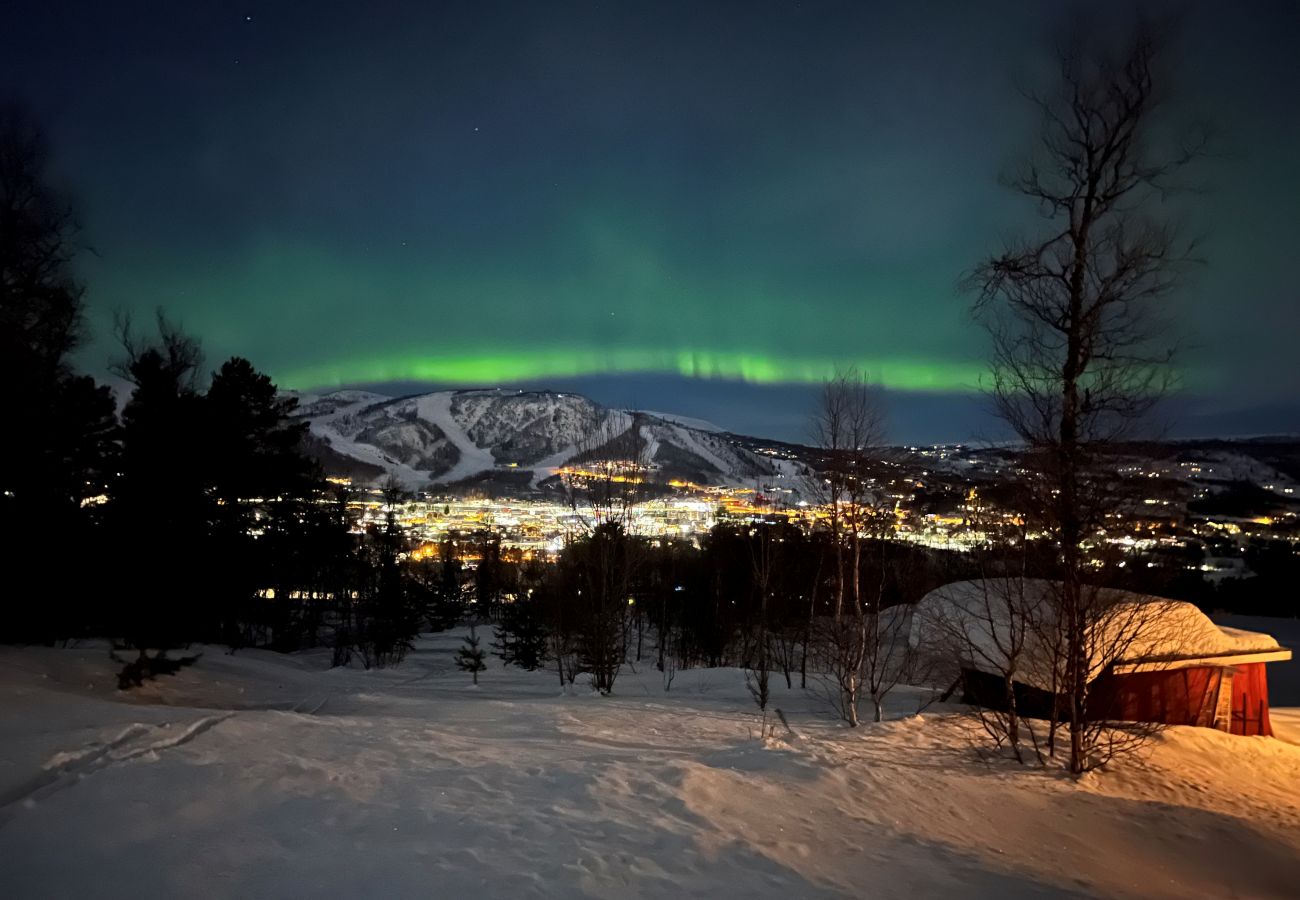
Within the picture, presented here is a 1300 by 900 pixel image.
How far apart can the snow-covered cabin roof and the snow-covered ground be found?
171 centimetres

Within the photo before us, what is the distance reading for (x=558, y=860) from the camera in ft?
18.0

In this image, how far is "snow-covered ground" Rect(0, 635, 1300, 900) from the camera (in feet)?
16.8

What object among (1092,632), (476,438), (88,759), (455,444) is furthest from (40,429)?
(476,438)

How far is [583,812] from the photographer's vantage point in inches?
259

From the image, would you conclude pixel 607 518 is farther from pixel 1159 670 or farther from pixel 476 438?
pixel 476 438

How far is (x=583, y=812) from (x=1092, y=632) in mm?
8046

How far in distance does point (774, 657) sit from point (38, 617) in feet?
72.7

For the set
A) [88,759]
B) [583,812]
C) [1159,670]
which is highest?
[88,759]

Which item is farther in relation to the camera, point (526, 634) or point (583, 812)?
point (526, 634)

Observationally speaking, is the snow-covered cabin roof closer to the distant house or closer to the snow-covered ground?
the distant house

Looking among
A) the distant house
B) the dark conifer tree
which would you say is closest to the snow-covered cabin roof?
the distant house

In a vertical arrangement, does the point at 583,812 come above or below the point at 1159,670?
above

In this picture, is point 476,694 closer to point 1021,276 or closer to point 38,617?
point 38,617

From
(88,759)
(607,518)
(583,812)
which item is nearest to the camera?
(583,812)
